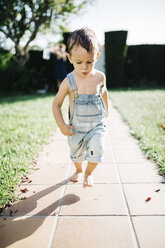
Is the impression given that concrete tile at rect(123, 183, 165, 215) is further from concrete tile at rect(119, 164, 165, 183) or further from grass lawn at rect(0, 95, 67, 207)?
grass lawn at rect(0, 95, 67, 207)

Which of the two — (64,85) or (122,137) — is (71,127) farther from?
(122,137)

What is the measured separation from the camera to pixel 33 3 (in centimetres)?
1027

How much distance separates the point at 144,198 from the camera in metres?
1.84

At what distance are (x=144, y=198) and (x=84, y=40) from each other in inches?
62.9

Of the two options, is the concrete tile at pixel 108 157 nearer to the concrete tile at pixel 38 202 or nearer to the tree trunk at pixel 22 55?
the concrete tile at pixel 38 202

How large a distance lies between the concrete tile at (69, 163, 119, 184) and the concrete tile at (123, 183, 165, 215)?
0.66 ft

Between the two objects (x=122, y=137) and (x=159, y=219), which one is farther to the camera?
(x=122, y=137)

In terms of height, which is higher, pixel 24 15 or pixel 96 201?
pixel 24 15

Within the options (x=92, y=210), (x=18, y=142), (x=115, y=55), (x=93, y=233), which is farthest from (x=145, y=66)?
(x=93, y=233)

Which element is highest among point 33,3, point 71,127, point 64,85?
point 33,3

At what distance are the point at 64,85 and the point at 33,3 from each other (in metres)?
10.7

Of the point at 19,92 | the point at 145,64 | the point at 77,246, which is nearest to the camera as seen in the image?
the point at 77,246

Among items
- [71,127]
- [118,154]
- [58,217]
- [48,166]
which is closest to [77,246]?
[58,217]

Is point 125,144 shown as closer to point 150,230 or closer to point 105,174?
point 105,174
